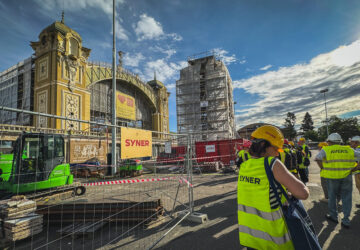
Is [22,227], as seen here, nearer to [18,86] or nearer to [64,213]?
[64,213]

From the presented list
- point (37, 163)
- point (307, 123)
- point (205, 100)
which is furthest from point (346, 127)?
point (37, 163)

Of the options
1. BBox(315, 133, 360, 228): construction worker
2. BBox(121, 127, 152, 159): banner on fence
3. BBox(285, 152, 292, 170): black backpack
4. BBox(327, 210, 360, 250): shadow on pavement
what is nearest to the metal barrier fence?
BBox(121, 127, 152, 159): banner on fence

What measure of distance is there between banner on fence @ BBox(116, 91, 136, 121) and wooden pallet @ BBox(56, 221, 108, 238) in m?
28.9

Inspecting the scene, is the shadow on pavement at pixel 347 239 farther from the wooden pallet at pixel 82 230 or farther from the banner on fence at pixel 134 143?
the wooden pallet at pixel 82 230

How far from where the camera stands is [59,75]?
73.8ft

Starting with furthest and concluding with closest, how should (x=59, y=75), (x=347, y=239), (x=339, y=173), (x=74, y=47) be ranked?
(x=74, y=47)
(x=59, y=75)
(x=339, y=173)
(x=347, y=239)

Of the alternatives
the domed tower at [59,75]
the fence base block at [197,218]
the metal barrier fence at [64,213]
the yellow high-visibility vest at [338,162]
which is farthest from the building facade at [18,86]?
the yellow high-visibility vest at [338,162]

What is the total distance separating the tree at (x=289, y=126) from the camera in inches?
2883

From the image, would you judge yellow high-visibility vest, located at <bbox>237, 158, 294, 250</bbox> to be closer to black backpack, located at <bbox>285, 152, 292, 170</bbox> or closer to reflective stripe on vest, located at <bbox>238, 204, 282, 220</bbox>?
reflective stripe on vest, located at <bbox>238, 204, 282, 220</bbox>

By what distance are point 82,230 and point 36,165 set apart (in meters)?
3.51

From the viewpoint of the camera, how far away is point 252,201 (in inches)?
67.8

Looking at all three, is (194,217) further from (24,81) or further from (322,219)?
(24,81)

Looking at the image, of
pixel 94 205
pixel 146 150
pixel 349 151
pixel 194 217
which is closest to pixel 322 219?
pixel 349 151

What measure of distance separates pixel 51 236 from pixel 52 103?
72.1 ft
